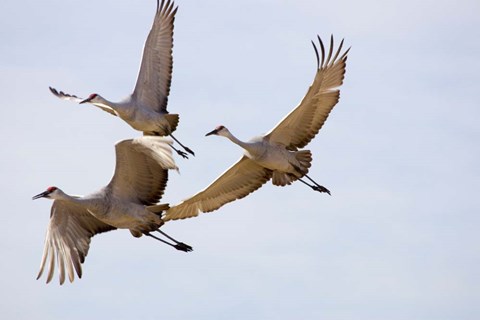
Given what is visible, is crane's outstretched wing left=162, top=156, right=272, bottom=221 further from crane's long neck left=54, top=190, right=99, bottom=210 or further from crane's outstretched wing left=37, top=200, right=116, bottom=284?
crane's long neck left=54, top=190, right=99, bottom=210

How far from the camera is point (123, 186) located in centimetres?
2734

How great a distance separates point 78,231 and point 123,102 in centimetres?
317

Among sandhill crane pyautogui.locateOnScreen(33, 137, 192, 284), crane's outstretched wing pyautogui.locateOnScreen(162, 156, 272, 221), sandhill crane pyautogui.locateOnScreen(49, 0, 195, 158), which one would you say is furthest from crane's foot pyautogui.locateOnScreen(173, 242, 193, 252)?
sandhill crane pyautogui.locateOnScreen(49, 0, 195, 158)

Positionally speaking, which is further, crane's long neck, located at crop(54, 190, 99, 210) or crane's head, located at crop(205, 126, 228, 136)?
crane's head, located at crop(205, 126, 228, 136)

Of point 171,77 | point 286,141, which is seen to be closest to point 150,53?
point 171,77

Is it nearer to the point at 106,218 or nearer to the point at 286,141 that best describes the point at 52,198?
the point at 106,218

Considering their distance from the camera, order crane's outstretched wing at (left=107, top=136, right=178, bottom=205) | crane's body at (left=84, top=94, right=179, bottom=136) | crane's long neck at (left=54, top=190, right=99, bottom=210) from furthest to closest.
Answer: crane's body at (left=84, top=94, right=179, bottom=136)
crane's long neck at (left=54, top=190, right=99, bottom=210)
crane's outstretched wing at (left=107, top=136, right=178, bottom=205)

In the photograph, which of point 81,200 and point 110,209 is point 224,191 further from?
point 81,200

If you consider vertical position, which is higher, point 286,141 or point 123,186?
point 286,141

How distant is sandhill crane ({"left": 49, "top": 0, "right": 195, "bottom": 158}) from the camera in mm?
29672

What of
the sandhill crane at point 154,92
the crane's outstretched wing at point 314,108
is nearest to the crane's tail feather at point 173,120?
the sandhill crane at point 154,92

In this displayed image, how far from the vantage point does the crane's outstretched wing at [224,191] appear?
29641 millimetres

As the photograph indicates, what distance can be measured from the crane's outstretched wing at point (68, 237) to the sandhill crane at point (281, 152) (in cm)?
227

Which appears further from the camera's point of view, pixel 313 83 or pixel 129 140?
pixel 313 83
